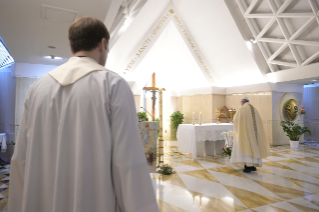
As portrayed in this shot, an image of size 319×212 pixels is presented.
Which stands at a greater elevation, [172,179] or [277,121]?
[277,121]

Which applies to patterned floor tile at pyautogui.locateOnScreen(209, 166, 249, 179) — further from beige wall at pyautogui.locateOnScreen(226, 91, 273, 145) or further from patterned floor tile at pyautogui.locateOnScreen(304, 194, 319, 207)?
beige wall at pyautogui.locateOnScreen(226, 91, 273, 145)

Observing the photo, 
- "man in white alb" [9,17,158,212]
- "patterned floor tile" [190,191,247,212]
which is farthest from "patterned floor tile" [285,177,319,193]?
"man in white alb" [9,17,158,212]

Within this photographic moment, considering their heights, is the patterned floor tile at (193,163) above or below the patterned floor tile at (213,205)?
above

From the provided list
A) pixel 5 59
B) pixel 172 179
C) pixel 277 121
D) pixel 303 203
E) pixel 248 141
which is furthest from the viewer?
pixel 277 121

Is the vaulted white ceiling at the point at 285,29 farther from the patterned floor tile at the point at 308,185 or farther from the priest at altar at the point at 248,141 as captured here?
the patterned floor tile at the point at 308,185

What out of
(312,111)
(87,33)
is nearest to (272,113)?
(312,111)

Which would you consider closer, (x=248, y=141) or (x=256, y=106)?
(x=248, y=141)

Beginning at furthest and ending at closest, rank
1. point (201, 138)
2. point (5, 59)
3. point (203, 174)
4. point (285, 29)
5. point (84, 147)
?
point (285, 29)
point (5, 59)
point (201, 138)
point (203, 174)
point (84, 147)

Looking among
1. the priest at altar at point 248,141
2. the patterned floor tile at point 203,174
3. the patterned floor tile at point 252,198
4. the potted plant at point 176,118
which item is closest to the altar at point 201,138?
the patterned floor tile at point 203,174

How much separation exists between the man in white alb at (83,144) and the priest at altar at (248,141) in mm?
4857

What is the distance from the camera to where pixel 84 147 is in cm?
103

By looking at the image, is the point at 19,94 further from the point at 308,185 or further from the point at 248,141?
the point at 308,185

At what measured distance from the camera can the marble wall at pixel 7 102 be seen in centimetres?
736

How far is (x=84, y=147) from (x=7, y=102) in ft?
26.8
